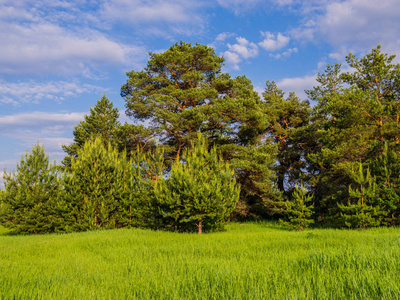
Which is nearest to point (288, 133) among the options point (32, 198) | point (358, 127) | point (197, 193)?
point (358, 127)

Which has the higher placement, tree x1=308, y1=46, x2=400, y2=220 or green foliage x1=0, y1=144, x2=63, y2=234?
tree x1=308, y1=46, x2=400, y2=220

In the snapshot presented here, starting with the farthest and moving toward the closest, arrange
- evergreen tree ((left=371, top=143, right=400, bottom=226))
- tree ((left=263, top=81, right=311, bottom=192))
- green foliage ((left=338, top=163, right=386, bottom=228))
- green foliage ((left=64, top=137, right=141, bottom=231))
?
tree ((left=263, top=81, right=311, bottom=192))
green foliage ((left=64, top=137, right=141, bottom=231))
evergreen tree ((left=371, top=143, right=400, bottom=226))
green foliage ((left=338, top=163, right=386, bottom=228))

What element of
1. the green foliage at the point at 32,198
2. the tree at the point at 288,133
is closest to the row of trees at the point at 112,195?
the green foliage at the point at 32,198

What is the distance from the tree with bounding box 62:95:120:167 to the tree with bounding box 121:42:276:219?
8786mm

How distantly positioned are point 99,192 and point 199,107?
9783mm

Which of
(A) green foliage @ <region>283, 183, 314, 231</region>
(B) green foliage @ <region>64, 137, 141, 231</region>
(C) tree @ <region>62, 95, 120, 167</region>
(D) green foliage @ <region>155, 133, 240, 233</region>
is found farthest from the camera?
(C) tree @ <region>62, 95, 120, 167</region>

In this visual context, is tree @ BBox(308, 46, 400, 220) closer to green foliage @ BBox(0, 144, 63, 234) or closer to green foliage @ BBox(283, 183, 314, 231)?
green foliage @ BBox(283, 183, 314, 231)

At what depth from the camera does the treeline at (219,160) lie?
1471 centimetres

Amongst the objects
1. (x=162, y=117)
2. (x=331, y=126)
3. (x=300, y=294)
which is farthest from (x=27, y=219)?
(x=331, y=126)

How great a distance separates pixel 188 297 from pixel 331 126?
19.7 metres

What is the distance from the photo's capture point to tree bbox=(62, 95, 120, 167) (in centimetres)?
3259

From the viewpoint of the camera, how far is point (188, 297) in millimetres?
3887

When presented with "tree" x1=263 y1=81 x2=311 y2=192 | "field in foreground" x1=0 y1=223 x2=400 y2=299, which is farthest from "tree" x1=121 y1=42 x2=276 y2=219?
"field in foreground" x1=0 y1=223 x2=400 y2=299

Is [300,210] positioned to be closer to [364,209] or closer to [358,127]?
[364,209]
